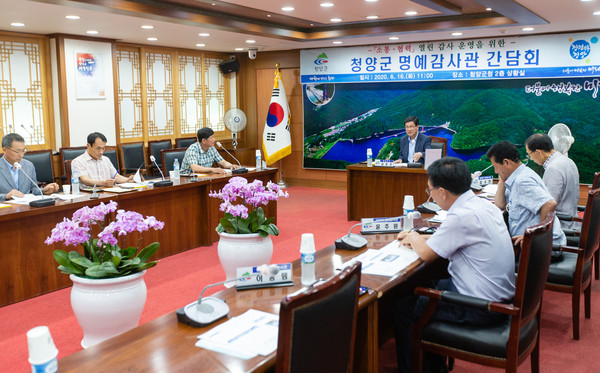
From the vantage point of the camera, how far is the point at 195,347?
178cm

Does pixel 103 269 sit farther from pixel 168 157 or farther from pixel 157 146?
pixel 157 146

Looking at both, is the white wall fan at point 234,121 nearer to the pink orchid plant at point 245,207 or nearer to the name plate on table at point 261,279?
the pink orchid plant at point 245,207

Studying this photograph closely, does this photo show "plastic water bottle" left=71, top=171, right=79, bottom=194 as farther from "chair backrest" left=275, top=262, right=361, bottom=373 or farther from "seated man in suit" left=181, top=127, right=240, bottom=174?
"chair backrest" left=275, top=262, right=361, bottom=373

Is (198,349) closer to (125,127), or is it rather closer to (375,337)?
(375,337)

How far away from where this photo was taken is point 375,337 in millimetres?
2303

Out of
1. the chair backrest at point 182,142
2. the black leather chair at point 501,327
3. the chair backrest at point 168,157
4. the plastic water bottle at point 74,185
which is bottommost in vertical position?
the black leather chair at point 501,327

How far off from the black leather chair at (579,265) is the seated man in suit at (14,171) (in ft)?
12.5

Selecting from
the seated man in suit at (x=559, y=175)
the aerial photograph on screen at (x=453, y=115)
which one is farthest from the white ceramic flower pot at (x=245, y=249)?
the aerial photograph on screen at (x=453, y=115)

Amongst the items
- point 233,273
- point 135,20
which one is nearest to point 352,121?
point 135,20

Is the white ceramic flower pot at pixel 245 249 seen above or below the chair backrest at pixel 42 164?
below

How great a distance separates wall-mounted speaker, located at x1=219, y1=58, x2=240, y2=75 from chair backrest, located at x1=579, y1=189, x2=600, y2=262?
23.0 feet

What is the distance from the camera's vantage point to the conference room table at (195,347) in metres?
1.65

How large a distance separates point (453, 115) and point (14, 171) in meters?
5.72

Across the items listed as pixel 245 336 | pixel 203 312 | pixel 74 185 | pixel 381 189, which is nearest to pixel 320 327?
pixel 245 336
